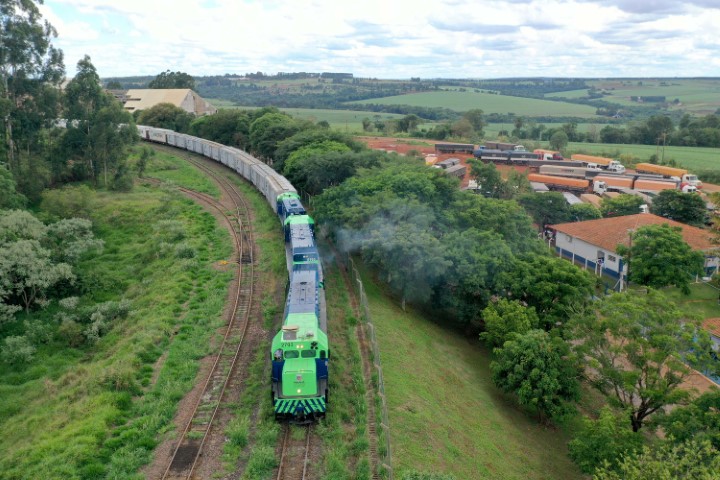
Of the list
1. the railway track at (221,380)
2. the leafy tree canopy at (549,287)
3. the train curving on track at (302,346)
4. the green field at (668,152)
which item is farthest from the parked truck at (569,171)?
the train curving on track at (302,346)

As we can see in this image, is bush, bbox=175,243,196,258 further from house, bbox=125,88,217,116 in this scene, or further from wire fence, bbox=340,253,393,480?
house, bbox=125,88,217,116

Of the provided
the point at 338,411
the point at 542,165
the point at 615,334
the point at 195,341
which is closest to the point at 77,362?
the point at 195,341

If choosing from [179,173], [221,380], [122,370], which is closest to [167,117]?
[179,173]

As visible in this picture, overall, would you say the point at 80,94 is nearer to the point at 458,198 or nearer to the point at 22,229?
the point at 22,229

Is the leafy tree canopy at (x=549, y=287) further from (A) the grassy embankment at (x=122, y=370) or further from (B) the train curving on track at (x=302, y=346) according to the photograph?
(A) the grassy embankment at (x=122, y=370)

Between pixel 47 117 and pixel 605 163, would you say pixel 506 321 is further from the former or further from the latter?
pixel 605 163

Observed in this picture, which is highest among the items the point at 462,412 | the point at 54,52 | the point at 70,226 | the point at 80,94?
the point at 54,52
